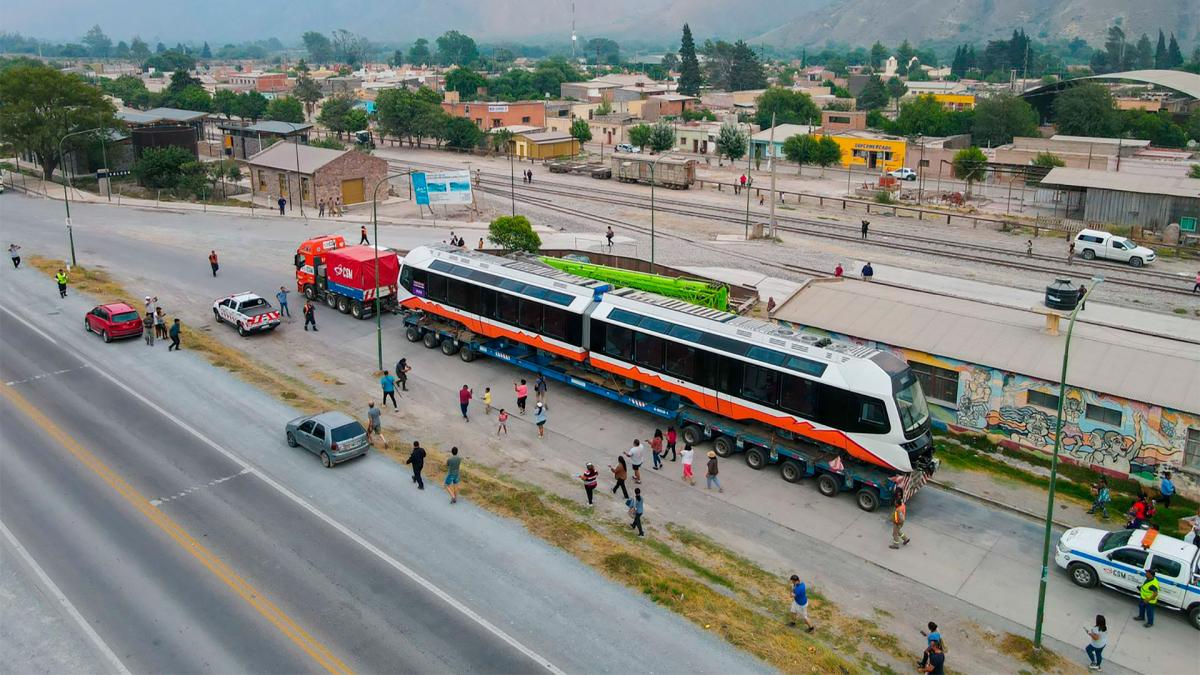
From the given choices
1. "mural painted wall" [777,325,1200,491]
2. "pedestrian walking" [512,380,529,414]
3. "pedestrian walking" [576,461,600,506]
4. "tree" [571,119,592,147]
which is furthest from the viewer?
"tree" [571,119,592,147]

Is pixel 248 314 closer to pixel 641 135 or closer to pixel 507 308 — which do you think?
pixel 507 308

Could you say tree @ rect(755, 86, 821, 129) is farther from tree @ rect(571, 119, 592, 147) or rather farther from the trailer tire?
the trailer tire

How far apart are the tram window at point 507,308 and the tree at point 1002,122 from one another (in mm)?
91080

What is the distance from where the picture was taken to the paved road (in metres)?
17.5

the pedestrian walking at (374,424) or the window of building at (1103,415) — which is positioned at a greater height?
the window of building at (1103,415)

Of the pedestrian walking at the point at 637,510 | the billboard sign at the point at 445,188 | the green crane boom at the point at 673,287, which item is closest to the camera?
the pedestrian walking at the point at 637,510

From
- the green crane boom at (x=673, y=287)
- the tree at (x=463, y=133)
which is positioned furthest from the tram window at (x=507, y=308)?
the tree at (x=463, y=133)

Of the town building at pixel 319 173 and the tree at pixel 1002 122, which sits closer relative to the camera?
the town building at pixel 319 173

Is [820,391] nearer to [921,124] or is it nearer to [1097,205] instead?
Answer: [1097,205]

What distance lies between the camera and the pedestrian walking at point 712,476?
81.1 feet

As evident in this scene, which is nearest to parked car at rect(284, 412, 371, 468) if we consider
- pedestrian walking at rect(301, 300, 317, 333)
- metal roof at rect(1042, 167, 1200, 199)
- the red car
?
pedestrian walking at rect(301, 300, 317, 333)

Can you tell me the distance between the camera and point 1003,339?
28.5m

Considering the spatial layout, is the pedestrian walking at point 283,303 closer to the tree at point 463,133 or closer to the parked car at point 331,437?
the parked car at point 331,437

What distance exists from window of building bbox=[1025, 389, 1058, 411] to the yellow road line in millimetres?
20630
